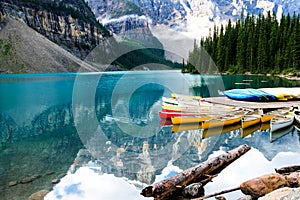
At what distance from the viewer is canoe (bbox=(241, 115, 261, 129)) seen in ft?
75.9

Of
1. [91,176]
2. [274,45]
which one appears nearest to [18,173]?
[91,176]

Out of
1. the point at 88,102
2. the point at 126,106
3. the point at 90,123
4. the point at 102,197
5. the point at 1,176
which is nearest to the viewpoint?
the point at 102,197

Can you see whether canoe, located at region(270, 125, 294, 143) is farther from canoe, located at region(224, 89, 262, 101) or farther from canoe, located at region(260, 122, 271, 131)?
canoe, located at region(224, 89, 262, 101)

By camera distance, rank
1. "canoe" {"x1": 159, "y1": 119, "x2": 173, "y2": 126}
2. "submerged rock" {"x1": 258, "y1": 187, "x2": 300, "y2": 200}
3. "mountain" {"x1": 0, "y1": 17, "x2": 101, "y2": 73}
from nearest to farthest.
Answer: "submerged rock" {"x1": 258, "y1": 187, "x2": 300, "y2": 200}, "canoe" {"x1": 159, "y1": 119, "x2": 173, "y2": 126}, "mountain" {"x1": 0, "y1": 17, "x2": 101, "y2": 73}

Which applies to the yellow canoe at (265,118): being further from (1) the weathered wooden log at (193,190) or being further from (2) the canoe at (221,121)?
(1) the weathered wooden log at (193,190)

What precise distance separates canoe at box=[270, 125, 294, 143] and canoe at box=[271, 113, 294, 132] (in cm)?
21

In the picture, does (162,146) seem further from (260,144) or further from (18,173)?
(18,173)

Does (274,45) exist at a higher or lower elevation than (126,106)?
higher

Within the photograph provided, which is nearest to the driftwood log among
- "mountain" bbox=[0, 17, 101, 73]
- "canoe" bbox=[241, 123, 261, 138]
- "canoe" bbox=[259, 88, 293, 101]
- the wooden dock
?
"canoe" bbox=[241, 123, 261, 138]

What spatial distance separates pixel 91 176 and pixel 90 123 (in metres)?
13.5

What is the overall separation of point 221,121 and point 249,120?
2130 millimetres

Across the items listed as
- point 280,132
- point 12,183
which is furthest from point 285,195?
point 280,132

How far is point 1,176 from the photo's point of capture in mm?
13922

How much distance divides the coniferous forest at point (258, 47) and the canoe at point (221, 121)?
181 ft
